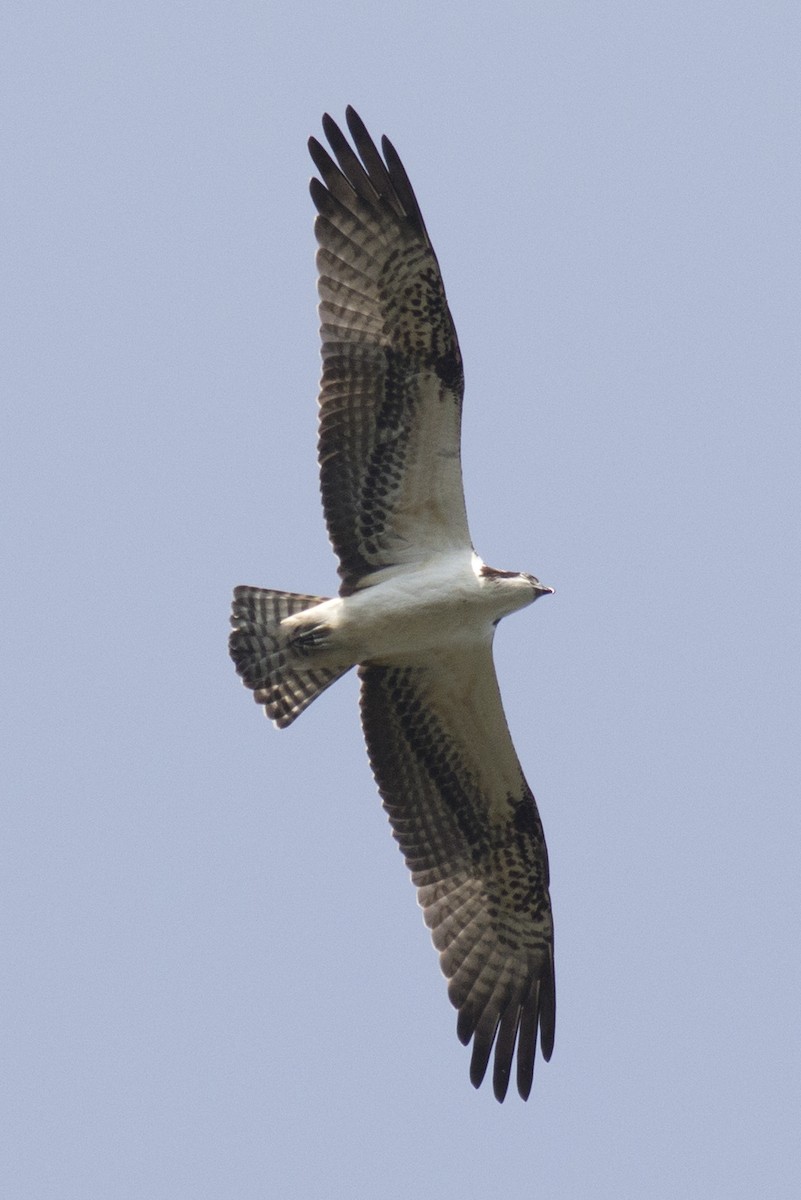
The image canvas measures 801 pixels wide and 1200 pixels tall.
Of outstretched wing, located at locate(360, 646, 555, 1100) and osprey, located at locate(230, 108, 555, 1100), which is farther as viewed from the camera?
outstretched wing, located at locate(360, 646, 555, 1100)

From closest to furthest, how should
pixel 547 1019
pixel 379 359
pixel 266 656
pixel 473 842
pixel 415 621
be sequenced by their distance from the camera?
pixel 379 359
pixel 415 621
pixel 266 656
pixel 547 1019
pixel 473 842

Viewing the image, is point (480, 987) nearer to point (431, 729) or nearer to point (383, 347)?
point (431, 729)

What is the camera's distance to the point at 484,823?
12.0 m

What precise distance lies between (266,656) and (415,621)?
34.0 inches

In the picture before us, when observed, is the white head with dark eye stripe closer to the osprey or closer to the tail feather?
the osprey

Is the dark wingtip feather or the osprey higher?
the osprey

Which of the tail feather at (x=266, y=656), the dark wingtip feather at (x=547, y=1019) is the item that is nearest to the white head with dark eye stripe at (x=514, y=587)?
the tail feather at (x=266, y=656)

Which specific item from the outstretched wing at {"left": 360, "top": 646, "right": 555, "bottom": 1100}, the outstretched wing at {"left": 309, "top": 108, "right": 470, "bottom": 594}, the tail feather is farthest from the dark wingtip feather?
the outstretched wing at {"left": 309, "top": 108, "right": 470, "bottom": 594}

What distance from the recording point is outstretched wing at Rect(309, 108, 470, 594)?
11180mm

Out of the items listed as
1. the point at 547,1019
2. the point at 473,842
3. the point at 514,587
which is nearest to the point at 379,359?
the point at 514,587

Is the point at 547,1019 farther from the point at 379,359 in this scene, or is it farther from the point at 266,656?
the point at 379,359

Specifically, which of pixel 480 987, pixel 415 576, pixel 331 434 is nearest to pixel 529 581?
pixel 415 576

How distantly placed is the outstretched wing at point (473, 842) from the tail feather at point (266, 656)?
1.36 ft

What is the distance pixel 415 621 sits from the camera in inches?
447
